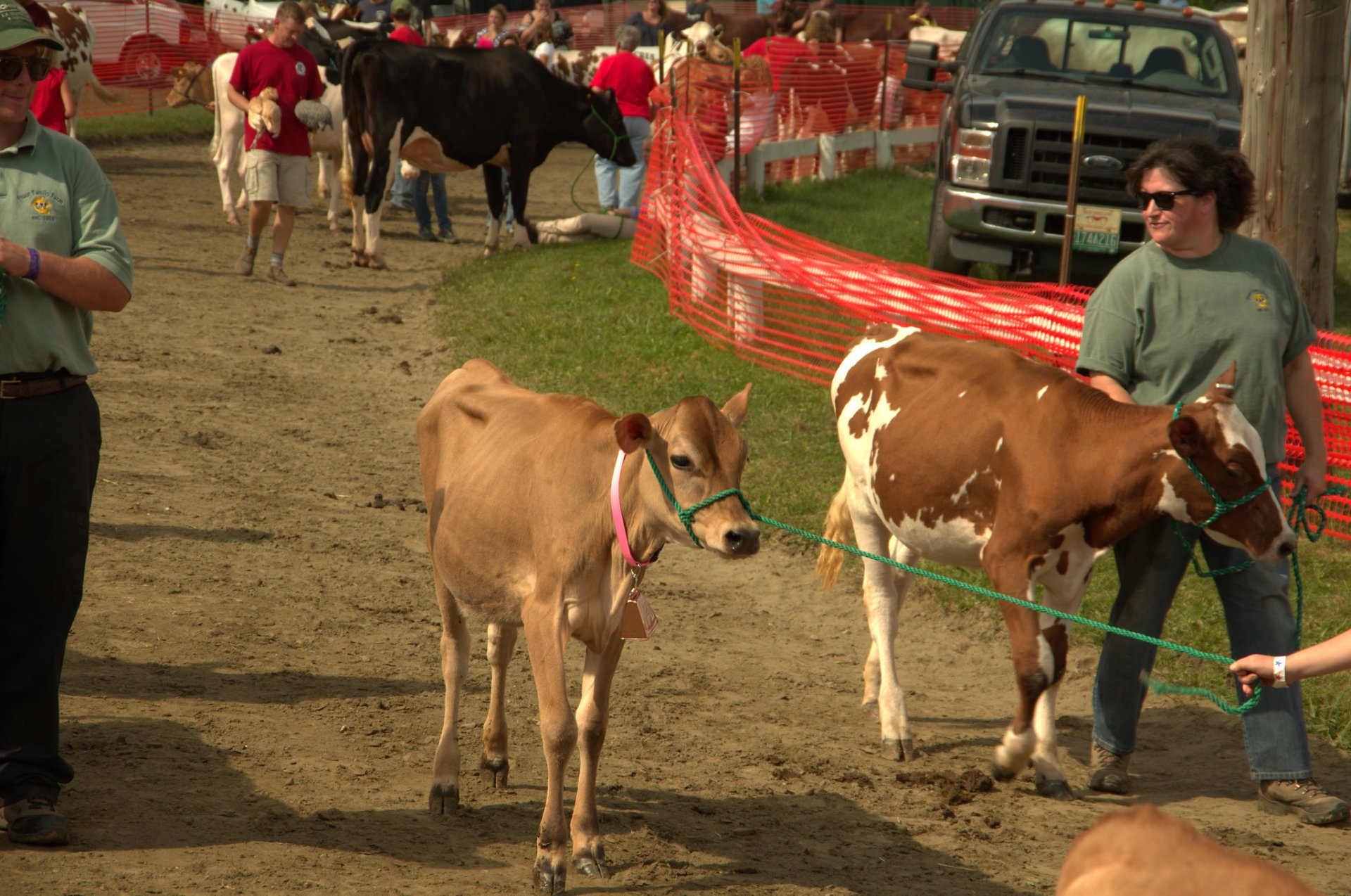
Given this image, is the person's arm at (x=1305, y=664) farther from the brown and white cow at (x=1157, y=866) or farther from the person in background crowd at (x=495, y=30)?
the person in background crowd at (x=495, y=30)

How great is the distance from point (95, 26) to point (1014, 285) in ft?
67.2

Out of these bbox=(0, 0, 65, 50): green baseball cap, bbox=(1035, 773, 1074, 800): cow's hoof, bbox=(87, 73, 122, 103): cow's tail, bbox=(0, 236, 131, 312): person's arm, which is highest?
bbox=(0, 0, 65, 50): green baseball cap

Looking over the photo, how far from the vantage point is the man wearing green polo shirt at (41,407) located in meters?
4.11

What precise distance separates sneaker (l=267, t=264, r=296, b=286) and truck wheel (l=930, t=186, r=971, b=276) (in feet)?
21.0

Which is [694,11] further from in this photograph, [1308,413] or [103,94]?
[1308,413]

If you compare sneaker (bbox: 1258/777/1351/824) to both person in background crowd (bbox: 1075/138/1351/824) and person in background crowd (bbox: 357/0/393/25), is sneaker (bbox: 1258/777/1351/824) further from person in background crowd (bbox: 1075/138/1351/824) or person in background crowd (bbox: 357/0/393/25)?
person in background crowd (bbox: 357/0/393/25)

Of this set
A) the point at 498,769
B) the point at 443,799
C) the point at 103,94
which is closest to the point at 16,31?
the point at 443,799

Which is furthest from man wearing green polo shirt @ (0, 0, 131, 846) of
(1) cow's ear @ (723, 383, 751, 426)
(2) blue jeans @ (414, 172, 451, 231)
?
(2) blue jeans @ (414, 172, 451, 231)

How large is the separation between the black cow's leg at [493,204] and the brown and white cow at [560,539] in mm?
11121

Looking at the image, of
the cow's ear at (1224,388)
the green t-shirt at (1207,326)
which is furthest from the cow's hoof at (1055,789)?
the cow's ear at (1224,388)

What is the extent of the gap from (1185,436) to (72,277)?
11.6 feet

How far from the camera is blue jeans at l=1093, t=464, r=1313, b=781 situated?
16.0ft

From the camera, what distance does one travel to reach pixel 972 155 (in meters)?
12.5

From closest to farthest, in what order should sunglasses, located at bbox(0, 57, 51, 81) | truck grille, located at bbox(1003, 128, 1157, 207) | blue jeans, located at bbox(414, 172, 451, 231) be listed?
1. sunglasses, located at bbox(0, 57, 51, 81)
2. truck grille, located at bbox(1003, 128, 1157, 207)
3. blue jeans, located at bbox(414, 172, 451, 231)
